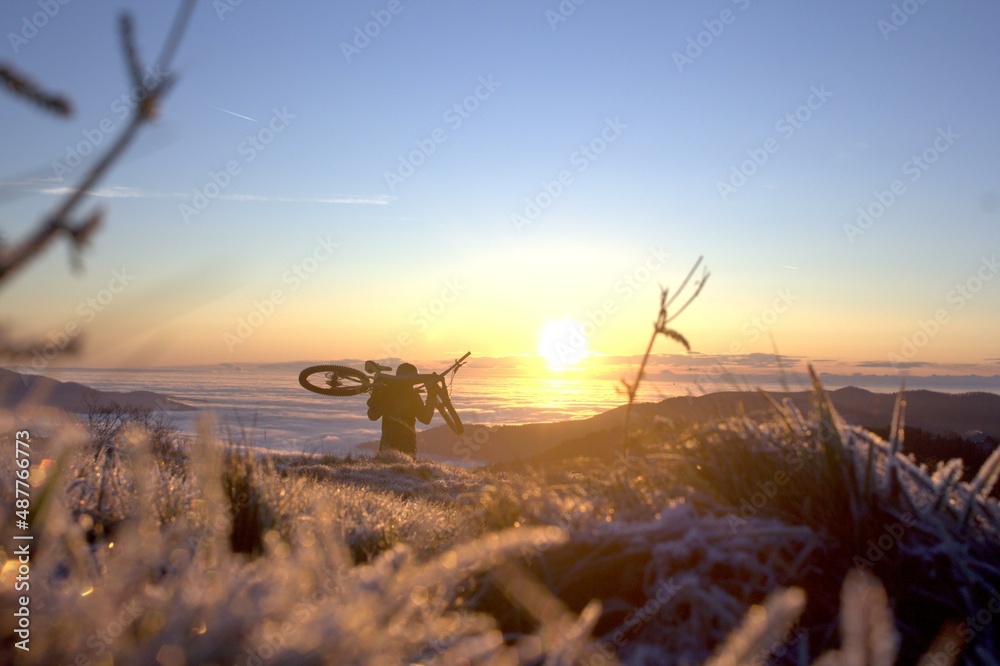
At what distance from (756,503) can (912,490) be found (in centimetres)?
61

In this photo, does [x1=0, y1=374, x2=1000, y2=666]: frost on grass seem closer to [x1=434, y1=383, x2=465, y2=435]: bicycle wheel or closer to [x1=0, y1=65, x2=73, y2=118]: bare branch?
[x1=0, y1=65, x2=73, y2=118]: bare branch

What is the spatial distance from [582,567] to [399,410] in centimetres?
1382

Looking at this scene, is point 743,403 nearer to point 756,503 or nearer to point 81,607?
point 756,503

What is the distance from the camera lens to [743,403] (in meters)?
Result: 3.82

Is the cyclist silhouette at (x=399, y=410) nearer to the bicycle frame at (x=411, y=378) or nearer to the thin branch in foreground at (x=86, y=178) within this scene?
the bicycle frame at (x=411, y=378)

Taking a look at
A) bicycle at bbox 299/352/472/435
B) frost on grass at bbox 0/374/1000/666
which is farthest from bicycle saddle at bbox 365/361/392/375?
frost on grass at bbox 0/374/1000/666

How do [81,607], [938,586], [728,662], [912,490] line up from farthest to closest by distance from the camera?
[912,490]
[938,586]
[81,607]
[728,662]

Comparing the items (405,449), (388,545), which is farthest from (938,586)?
(405,449)

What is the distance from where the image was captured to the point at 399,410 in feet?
53.4

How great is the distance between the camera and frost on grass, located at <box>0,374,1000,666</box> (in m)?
1.75

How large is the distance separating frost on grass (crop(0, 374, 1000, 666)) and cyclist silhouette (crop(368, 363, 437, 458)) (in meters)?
12.0

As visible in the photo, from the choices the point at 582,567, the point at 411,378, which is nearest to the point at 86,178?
the point at 582,567

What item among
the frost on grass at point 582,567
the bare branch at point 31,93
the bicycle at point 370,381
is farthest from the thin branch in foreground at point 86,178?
the bicycle at point 370,381

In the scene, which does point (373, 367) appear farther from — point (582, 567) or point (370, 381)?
point (582, 567)
